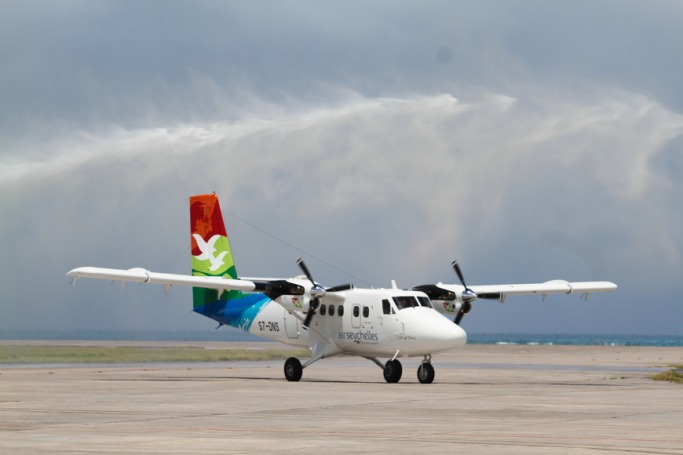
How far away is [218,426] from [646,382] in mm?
24247

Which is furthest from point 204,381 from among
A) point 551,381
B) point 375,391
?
point 551,381

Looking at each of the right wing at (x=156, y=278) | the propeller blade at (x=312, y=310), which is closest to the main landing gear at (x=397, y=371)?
the propeller blade at (x=312, y=310)

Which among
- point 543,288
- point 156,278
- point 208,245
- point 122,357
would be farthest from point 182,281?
point 122,357

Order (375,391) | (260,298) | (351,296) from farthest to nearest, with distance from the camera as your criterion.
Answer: (260,298) → (351,296) → (375,391)

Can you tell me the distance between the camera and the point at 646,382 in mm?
42344

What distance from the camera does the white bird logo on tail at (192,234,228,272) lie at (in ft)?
155

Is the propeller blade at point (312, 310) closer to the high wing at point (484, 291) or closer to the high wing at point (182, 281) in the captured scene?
the high wing at point (182, 281)

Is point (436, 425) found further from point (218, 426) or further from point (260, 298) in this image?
point (260, 298)

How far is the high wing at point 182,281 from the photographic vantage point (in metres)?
41.2

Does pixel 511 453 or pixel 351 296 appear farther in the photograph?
pixel 351 296

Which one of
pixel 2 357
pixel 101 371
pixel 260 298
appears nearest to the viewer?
pixel 260 298

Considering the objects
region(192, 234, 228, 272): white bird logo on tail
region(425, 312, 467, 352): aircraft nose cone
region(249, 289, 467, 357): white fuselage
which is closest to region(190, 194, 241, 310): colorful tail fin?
region(192, 234, 228, 272): white bird logo on tail

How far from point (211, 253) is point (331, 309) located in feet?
25.0

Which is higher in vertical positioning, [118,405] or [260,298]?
[260,298]
